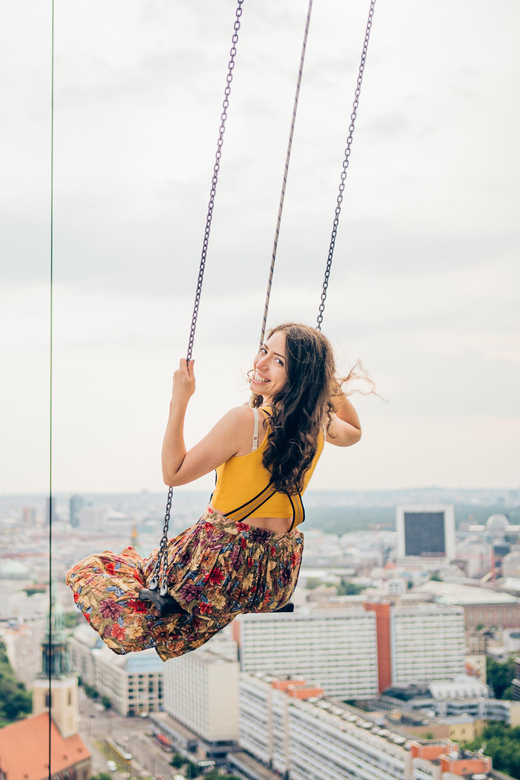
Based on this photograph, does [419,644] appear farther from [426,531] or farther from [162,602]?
[162,602]

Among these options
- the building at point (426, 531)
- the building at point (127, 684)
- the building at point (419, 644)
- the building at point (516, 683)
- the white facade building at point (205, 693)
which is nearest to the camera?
the building at point (516, 683)

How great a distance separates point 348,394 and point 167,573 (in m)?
0.46

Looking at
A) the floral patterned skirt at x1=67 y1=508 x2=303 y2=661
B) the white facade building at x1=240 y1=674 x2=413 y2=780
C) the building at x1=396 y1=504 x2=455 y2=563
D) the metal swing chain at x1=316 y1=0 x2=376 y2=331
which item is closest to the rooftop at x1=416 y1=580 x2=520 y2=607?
the building at x1=396 y1=504 x2=455 y2=563

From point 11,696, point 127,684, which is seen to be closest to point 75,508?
point 127,684

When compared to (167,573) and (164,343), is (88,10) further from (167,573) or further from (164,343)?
(167,573)

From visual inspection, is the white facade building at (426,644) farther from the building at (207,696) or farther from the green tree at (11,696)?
the green tree at (11,696)

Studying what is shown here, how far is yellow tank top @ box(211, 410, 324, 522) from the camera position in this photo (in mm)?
1407

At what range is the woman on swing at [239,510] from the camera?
140 cm

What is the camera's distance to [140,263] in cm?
2295

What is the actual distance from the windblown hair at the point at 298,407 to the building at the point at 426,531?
1958 cm

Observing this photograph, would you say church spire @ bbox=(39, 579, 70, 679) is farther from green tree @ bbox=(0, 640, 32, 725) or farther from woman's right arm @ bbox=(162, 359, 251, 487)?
woman's right arm @ bbox=(162, 359, 251, 487)

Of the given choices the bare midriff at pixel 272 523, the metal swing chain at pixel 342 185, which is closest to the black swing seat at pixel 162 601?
the bare midriff at pixel 272 523

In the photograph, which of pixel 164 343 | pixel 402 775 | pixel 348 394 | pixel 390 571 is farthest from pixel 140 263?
pixel 348 394

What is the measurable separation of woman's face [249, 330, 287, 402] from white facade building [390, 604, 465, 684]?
56.3ft
